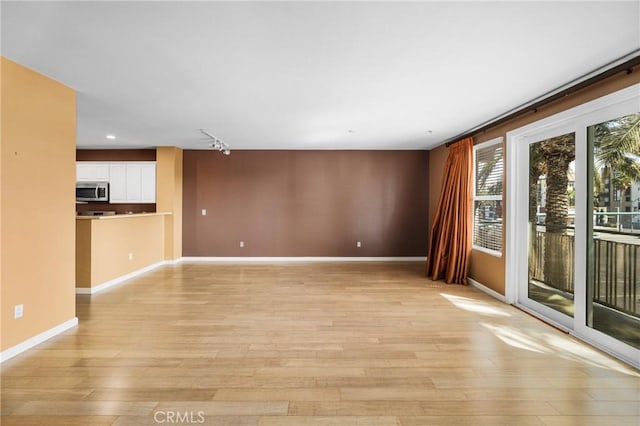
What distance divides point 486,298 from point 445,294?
534mm

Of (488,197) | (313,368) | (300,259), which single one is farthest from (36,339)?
(488,197)

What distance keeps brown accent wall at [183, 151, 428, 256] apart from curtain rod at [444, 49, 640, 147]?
9.70ft

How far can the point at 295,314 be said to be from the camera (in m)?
3.73

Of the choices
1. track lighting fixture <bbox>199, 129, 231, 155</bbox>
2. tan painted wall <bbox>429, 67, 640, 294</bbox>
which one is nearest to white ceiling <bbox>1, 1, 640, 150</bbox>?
tan painted wall <bbox>429, 67, 640, 294</bbox>

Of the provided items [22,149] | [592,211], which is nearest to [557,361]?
[592,211]

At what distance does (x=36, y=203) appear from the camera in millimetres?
2906

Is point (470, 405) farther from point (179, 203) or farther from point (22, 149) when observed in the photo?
point (179, 203)

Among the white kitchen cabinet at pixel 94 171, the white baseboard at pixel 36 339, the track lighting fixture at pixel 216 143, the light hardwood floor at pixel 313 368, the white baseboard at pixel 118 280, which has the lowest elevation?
the light hardwood floor at pixel 313 368

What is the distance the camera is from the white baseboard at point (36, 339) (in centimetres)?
264

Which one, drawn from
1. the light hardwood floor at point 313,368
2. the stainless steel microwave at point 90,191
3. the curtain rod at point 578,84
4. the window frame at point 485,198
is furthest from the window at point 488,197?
the stainless steel microwave at point 90,191

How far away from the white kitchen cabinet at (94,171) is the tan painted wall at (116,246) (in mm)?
1695

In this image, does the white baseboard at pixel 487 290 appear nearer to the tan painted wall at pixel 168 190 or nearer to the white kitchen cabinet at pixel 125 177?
the tan painted wall at pixel 168 190

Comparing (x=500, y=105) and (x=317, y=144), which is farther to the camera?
(x=317, y=144)

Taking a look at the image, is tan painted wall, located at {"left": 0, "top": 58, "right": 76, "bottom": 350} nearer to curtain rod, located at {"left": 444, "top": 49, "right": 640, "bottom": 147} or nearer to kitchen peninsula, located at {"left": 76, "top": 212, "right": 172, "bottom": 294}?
kitchen peninsula, located at {"left": 76, "top": 212, "right": 172, "bottom": 294}
